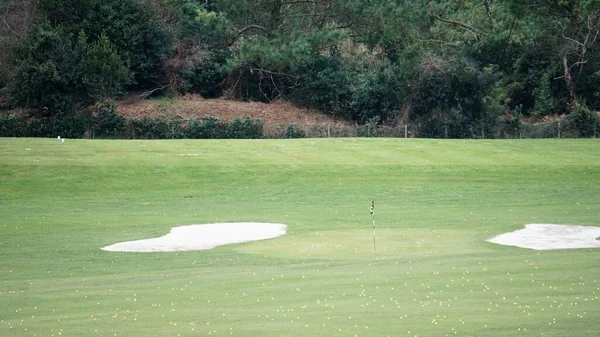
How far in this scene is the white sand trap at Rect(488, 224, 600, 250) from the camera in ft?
68.0

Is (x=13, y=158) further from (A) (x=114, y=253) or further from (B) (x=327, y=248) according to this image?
(B) (x=327, y=248)

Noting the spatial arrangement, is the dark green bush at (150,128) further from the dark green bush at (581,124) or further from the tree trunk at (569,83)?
the tree trunk at (569,83)

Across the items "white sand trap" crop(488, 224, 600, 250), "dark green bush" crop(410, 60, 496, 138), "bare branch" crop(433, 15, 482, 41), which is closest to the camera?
"white sand trap" crop(488, 224, 600, 250)

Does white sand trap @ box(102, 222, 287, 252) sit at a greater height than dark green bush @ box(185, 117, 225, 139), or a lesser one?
lesser

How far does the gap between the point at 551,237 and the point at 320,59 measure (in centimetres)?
4233

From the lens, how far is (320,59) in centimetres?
6312

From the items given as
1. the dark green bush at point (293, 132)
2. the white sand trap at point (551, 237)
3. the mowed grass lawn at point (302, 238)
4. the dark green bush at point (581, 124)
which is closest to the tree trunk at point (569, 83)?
the dark green bush at point (581, 124)

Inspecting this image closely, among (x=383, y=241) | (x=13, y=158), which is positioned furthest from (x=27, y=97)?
(x=383, y=241)

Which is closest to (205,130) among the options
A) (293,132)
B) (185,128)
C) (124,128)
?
(185,128)

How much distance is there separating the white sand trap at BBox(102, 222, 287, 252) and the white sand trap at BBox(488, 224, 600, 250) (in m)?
6.02

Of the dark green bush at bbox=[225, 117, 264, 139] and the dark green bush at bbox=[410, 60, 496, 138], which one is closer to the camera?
the dark green bush at bbox=[225, 117, 264, 139]

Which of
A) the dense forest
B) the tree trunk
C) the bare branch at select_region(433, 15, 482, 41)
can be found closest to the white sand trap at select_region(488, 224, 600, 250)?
the dense forest

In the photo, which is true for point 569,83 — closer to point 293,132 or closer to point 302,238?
point 293,132

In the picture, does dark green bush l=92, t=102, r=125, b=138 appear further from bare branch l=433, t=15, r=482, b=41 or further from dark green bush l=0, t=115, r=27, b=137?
bare branch l=433, t=15, r=482, b=41
